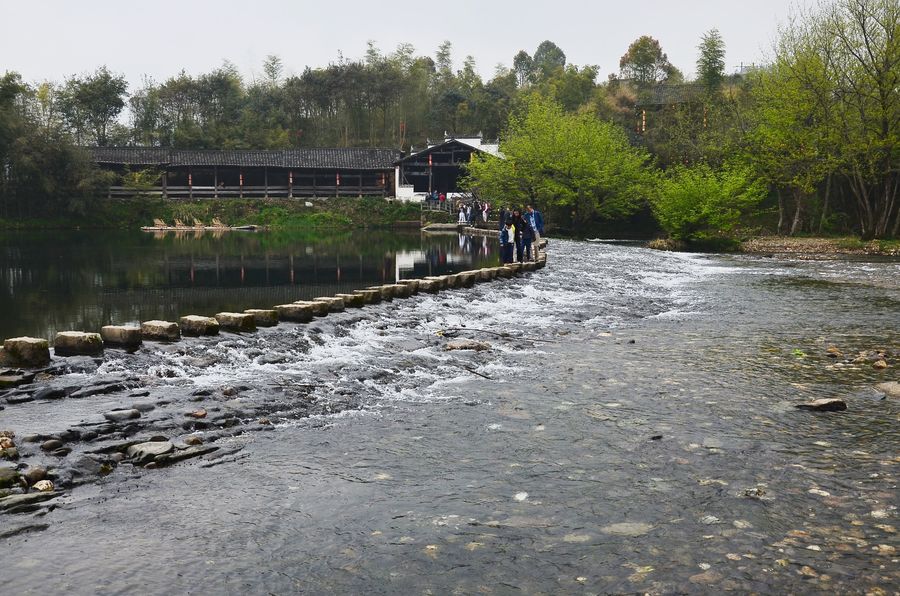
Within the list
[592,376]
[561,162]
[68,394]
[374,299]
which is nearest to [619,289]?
[374,299]

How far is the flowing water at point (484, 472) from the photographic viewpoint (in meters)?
5.21

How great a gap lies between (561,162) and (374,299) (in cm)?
3457

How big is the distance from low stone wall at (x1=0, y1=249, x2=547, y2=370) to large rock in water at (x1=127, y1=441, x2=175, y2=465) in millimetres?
3092

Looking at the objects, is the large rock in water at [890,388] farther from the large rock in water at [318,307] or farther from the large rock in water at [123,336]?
the large rock in water at [123,336]

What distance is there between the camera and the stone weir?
6691mm

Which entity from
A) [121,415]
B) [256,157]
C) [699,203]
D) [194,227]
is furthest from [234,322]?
[256,157]

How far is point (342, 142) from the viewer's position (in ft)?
301

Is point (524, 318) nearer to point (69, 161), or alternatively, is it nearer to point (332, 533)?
point (332, 533)

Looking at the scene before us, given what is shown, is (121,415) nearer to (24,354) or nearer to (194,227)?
(24,354)

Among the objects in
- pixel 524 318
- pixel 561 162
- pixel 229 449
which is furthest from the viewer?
pixel 561 162

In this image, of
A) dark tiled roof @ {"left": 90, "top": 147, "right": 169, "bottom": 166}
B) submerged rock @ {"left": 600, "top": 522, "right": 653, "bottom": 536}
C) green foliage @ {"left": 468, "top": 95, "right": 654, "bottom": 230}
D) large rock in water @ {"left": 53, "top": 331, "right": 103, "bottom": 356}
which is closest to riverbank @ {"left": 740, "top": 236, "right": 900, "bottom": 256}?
green foliage @ {"left": 468, "top": 95, "right": 654, "bottom": 230}

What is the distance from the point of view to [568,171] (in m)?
49.5

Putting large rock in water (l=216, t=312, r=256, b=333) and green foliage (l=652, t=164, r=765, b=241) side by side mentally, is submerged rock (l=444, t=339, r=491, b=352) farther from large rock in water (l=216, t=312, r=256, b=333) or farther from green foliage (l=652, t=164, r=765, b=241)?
green foliage (l=652, t=164, r=765, b=241)

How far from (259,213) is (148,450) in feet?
209
